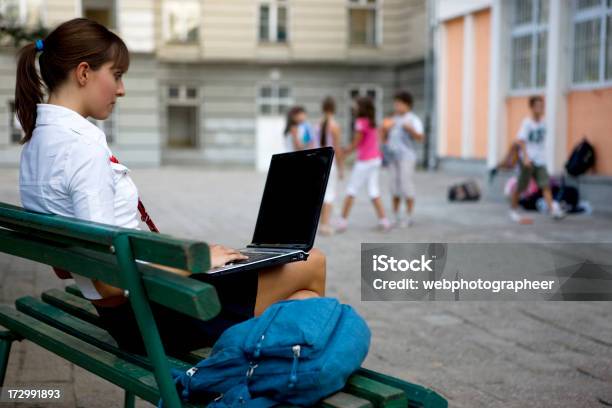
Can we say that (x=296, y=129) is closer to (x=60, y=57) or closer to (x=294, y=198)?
(x=294, y=198)

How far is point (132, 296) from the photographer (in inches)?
90.0

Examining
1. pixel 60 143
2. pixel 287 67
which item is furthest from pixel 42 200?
pixel 287 67

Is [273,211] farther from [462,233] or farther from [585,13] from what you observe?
[585,13]

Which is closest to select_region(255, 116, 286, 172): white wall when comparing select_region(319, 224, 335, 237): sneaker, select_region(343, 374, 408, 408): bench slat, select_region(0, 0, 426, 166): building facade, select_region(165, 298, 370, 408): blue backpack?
select_region(0, 0, 426, 166): building facade

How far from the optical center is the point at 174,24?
3119 cm

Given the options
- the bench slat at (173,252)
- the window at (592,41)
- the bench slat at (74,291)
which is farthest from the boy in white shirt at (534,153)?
the bench slat at (173,252)

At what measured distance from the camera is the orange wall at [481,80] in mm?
21656

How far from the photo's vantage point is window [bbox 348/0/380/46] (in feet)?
106

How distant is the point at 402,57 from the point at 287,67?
14.2 feet

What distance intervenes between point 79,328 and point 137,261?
898 millimetres

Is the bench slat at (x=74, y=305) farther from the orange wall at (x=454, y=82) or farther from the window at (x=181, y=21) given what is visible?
the window at (x=181, y=21)

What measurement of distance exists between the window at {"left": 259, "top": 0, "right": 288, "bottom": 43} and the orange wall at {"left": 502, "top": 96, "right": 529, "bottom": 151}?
51.0 ft

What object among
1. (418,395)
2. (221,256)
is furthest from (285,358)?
(221,256)

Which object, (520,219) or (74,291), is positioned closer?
(74,291)
